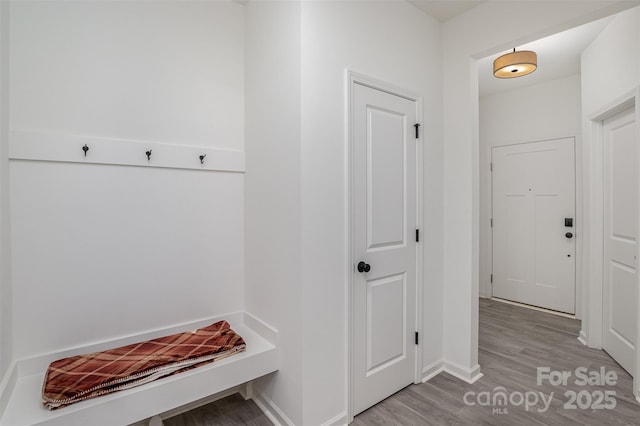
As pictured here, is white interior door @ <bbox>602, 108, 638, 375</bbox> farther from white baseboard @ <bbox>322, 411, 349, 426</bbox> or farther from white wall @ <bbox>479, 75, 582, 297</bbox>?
white baseboard @ <bbox>322, 411, 349, 426</bbox>

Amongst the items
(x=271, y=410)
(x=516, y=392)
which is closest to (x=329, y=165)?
(x=271, y=410)

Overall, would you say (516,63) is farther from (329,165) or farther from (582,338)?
(582,338)

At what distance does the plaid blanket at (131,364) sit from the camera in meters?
1.39

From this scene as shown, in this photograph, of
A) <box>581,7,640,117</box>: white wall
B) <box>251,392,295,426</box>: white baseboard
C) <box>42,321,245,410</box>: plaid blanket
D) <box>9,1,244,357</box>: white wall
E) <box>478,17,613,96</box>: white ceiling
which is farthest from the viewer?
<box>478,17,613,96</box>: white ceiling

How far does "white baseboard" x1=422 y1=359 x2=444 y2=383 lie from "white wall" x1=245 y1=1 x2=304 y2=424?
1.09 meters

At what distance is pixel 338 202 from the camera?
185cm

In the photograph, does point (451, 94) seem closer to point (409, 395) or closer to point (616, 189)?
point (616, 189)

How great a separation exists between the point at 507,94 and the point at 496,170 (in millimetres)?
1013

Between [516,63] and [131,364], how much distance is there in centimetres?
366

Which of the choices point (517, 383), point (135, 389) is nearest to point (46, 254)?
point (135, 389)

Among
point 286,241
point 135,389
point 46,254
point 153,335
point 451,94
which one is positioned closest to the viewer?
point 135,389

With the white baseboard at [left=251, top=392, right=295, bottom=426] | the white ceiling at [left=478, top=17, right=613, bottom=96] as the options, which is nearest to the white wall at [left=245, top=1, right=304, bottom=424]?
the white baseboard at [left=251, top=392, right=295, bottom=426]

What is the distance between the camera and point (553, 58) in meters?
3.26

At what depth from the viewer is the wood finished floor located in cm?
191
